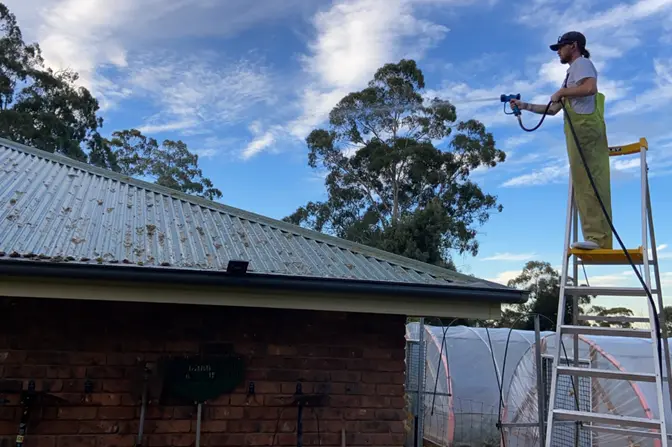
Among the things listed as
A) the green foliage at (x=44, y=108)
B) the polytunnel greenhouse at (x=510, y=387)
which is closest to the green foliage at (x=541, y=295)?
the polytunnel greenhouse at (x=510, y=387)

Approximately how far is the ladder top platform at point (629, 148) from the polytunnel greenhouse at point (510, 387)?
3288mm

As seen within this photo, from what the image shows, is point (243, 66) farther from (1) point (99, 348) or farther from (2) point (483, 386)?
(1) point (99, 348)

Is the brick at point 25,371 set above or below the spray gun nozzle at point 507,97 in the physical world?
below

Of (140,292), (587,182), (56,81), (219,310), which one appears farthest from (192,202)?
(56,81)

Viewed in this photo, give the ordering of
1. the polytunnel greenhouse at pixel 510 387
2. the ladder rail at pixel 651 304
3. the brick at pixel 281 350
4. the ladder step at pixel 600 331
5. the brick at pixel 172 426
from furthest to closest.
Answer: the polytunnel greenhouse at pixel 510 387, the brick at pixel 281 350, the brick at pixel 172 426, the ladder step at pixel 600 331, the ladder rail at pixel 651 304

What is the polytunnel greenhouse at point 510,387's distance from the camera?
24.3ft

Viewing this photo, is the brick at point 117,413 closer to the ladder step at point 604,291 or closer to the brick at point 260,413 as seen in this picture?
the brick at point 260,413

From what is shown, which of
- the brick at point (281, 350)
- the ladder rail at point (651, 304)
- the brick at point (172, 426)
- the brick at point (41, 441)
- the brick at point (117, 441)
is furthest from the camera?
the brick at point (281, 350)

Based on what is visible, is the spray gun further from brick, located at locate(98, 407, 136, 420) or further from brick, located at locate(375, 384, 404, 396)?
brick, located at locate(98, 407, 136, 420)

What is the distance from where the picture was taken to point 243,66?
14.8 m

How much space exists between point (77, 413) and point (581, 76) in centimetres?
422

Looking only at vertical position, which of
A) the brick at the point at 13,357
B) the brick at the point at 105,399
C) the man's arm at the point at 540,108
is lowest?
the brick at the point at 105,399

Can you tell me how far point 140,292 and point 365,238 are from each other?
868 inches

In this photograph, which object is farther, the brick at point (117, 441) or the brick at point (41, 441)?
the brick at point (117, 441)
